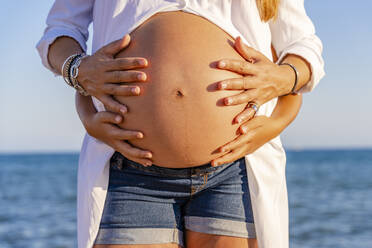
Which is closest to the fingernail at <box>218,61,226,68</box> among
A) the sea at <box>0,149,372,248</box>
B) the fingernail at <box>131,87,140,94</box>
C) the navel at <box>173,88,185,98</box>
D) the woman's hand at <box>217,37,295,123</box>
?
the woman's hand at <box>217,37,295,123</box>

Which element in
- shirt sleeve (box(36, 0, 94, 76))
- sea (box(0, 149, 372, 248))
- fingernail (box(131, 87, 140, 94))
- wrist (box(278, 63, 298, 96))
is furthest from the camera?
sea (box(0, 149, 372, 248))

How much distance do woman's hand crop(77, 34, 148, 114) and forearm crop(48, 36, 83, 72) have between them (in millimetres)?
108

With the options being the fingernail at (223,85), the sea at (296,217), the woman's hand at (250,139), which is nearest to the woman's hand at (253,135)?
the woman's hand at (250,139)

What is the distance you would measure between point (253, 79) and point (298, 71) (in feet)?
0.61

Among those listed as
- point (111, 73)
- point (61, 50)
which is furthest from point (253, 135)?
point (61, 50)

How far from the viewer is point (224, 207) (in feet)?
4.35

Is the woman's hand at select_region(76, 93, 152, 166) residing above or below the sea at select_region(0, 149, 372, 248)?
below

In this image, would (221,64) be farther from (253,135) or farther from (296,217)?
(296,217)

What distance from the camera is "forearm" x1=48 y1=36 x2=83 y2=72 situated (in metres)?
1.40

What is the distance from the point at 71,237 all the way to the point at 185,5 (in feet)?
21.4

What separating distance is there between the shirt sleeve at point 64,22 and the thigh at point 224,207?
604 millimetres

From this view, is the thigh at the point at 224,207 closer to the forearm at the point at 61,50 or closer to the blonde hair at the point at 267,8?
the blonde hair at the point at 267,8

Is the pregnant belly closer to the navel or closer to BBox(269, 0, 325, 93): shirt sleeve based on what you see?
the navel

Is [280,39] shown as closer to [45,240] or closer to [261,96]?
[261,96]
